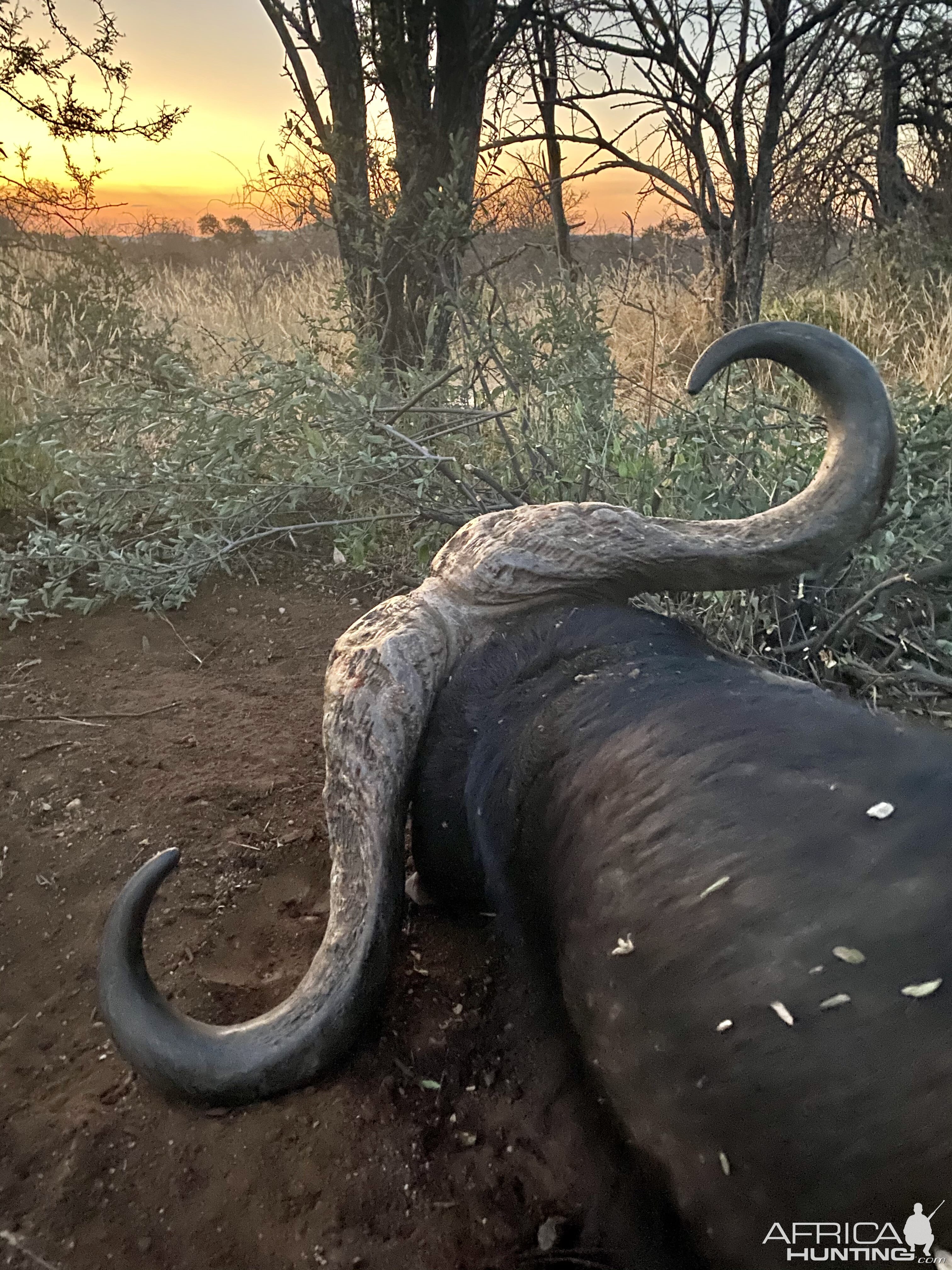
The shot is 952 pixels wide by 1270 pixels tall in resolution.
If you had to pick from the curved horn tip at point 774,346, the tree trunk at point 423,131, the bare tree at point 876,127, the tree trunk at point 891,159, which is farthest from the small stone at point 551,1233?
the tree trunk at point 891,159

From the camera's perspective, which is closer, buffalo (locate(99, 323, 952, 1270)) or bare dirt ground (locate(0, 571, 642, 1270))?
buffalo (locate(99, 323, 952, 1270))

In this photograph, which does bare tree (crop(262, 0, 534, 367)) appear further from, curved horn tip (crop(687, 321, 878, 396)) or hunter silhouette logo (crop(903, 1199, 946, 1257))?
Answer: hunter silhouette logo (crop(903, 1199, 946, 1257))

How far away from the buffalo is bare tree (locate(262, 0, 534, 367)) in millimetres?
3673

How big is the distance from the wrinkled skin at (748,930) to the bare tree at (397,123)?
414 centimetres

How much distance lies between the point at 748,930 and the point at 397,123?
5.69m

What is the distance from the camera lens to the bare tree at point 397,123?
16.6ft

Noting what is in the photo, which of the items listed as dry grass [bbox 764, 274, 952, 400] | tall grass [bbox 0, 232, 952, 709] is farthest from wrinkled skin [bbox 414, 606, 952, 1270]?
dry grass [bbox 764, 274, 952, 400]

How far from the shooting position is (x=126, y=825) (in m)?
2.46

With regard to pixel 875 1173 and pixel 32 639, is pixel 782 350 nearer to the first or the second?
pixel 875 1173

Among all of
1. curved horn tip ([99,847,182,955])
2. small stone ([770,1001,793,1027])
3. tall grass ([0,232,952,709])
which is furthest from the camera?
tall grass ([0,232,952,709])

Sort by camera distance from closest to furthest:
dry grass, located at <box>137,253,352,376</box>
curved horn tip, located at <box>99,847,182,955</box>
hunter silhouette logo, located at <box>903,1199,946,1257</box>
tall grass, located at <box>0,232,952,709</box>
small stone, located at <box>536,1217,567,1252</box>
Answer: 1. hunter silhouette logo, located at <box>903,1199,946,1257</box>
2. curved horn tip, located at <box>99,847,182,955</box>
3. small stone, located at <box>536,1217,567,1252</box>
4. tall grass, located at <box>0,232,952,709</box>
5. dry grass, located at <box>137,253,352,376</box>

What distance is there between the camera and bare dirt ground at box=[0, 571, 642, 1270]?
4.67 ft

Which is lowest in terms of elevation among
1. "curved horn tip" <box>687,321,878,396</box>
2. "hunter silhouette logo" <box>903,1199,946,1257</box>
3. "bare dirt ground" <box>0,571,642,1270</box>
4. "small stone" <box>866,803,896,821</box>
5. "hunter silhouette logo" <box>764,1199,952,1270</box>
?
"bare dirt ground" <box>0,571,642,1270</box>

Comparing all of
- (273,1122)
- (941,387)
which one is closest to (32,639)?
(273,1122)
